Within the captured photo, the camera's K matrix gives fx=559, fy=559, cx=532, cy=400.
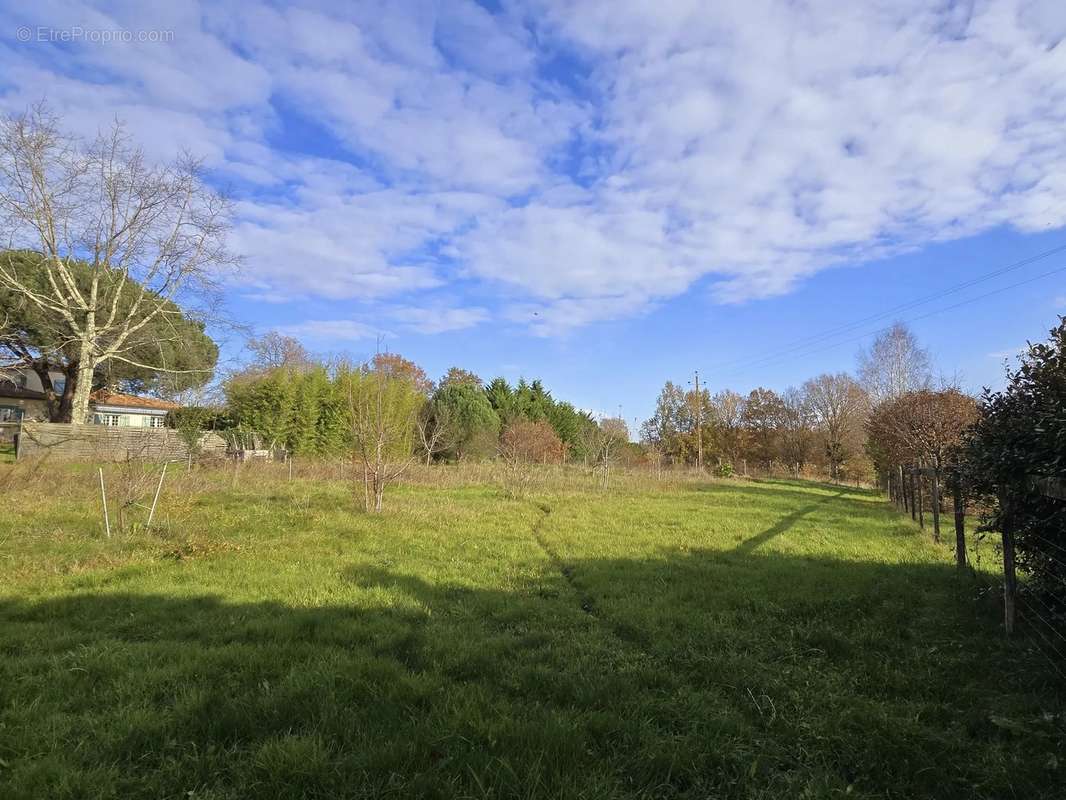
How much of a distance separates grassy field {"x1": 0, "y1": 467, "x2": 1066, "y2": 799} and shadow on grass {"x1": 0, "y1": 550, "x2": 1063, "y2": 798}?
0.05ft

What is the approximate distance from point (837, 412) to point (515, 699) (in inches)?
1814

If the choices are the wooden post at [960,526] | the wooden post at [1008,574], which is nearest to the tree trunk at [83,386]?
the wooden post at [960,526]

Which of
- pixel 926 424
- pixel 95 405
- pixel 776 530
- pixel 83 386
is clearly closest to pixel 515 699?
pixel 776 530

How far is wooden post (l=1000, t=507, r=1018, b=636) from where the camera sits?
13.5 ft

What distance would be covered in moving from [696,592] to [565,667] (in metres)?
2.35

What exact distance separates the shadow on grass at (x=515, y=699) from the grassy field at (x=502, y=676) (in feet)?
0.05

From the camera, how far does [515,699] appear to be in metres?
3.14

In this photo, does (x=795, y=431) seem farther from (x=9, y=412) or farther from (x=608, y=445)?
(x=9, y=412)

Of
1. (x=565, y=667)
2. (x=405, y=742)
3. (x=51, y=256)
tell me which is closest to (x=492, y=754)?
(x=405, y=742)

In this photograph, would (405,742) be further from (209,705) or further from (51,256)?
(51,256)

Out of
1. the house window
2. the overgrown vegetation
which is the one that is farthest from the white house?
the overgrown vegetation

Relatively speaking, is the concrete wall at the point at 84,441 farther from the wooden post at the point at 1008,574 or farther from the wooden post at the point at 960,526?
the wooden post at the point at 1008,574

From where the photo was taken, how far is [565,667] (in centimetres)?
361

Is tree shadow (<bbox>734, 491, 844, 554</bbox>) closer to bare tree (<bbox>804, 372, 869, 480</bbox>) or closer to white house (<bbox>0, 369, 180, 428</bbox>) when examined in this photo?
bare tree (<bbox>804, 372, 869, 480</bbox>)
